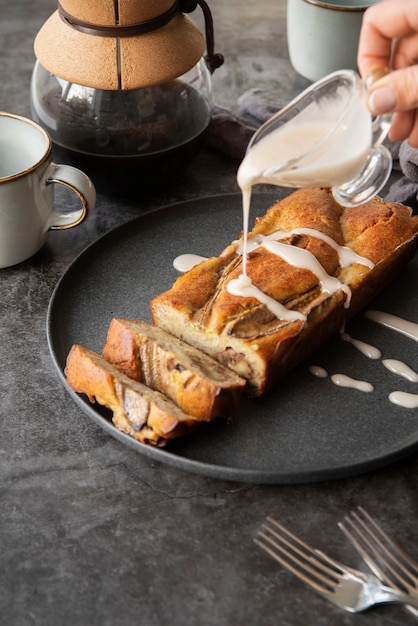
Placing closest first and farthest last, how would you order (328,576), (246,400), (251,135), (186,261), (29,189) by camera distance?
(328,576) → (246,400) → (29,189) → (186,261) → (251,135)

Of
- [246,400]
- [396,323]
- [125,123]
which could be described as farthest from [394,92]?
[125,123]

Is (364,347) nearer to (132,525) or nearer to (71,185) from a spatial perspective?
(132,525)

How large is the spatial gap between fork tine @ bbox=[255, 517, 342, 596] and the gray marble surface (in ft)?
0.10

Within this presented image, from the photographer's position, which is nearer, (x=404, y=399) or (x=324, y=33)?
(x=404, y=399)

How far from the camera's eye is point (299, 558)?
1887 mm

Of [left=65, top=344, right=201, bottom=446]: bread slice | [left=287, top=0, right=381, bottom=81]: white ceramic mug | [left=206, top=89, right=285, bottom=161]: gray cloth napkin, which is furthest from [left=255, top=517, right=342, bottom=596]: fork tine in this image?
[left=287, top=0, right=381, bottom=81]: white ceramic mug

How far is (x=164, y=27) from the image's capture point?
2.74 metres

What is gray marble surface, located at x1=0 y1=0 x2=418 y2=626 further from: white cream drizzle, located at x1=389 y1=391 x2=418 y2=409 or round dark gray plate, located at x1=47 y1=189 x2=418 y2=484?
white cream drizzle, located at x1=389 y1=391 x2=418 y2=409

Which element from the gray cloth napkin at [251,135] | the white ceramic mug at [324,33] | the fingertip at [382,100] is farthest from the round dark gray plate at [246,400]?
the white ceramic mug at [324,33]

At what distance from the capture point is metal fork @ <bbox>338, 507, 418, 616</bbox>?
182 centimetres

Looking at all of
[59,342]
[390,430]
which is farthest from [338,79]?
[59,342]

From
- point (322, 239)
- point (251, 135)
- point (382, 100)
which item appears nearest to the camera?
point (382, 100)

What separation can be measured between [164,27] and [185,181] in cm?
75

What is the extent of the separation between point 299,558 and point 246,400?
52 cm
